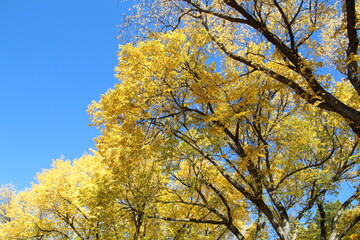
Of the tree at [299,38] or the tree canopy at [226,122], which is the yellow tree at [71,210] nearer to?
the tree canopy at [226,122]

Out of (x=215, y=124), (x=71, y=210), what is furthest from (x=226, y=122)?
(x=71, y=210)

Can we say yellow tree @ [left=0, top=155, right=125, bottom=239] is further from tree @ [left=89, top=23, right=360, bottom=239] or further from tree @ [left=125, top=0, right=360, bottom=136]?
tree @ [left=125, top=0, right=360, bottom=136]

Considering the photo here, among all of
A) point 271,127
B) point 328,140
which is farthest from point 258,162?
point 328,140

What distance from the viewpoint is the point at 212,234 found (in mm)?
10602

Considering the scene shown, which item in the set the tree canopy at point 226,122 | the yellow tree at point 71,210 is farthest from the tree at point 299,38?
the yellow tree at point 71,210

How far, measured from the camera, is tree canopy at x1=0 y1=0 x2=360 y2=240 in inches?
211

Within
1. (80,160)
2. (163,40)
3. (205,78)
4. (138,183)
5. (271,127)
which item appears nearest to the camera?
(205,78)

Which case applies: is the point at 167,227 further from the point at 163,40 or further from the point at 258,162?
the point at 163,40

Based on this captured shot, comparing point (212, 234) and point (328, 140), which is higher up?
point (328, 140)

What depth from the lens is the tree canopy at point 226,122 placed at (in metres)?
5.36

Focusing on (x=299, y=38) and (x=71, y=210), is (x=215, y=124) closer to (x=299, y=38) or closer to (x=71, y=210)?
(x=299, y=38)

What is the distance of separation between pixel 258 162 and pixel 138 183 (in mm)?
4455

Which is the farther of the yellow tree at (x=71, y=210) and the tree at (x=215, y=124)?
the yellow tree at (x=71, y=210)

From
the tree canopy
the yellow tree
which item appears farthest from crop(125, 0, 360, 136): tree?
the yellow tree
